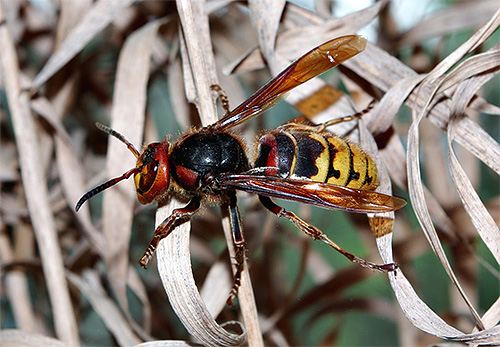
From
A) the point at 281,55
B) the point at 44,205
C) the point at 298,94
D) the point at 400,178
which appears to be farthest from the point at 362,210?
the point at 44,205

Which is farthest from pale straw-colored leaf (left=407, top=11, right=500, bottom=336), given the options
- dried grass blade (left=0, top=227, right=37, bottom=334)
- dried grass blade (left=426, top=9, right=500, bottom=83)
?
dried grass blade (left=0, top=227, right=37, bottom=334)

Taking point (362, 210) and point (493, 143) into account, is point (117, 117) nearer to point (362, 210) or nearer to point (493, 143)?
point (362, 210)

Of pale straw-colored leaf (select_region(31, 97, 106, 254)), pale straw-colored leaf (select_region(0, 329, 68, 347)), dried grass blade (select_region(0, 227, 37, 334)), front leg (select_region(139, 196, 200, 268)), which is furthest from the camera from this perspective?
dried grass blade (select_region(0, 227, 37, 334))

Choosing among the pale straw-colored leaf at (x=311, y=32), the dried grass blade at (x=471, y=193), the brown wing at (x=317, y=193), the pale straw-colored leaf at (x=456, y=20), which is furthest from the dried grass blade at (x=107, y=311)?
the pale straw-colored leaf at (x=456, y=20)

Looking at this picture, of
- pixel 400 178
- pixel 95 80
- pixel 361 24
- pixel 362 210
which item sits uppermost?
pixel 95 80

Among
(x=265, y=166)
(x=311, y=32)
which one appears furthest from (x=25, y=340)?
(x=311, y=32)

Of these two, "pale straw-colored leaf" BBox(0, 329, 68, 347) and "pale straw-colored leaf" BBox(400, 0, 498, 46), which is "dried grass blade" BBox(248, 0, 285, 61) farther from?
"pale straw-colored leaf" BBox(0, 329, 68, 347)
